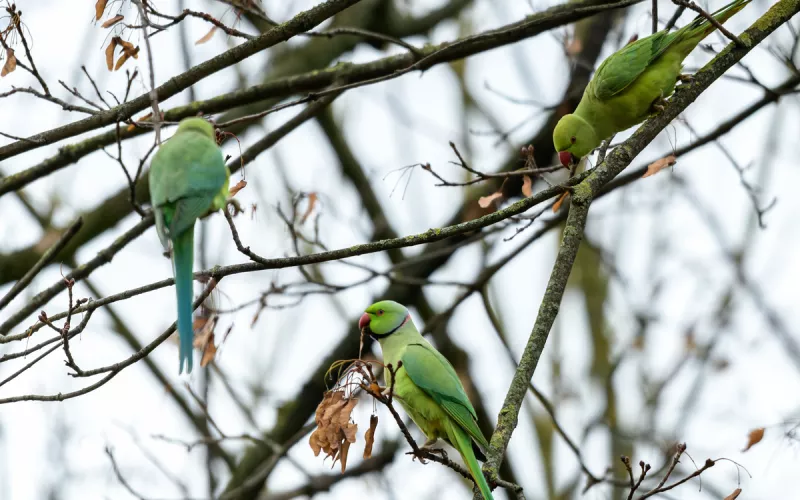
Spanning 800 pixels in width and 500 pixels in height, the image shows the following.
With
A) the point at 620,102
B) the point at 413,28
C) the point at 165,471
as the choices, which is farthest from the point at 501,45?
the point at 165,471

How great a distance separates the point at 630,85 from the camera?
4367 millimetres

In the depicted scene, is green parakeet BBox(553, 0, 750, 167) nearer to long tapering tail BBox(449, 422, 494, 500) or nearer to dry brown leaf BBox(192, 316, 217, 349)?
long tapering tail BBox(449, 422, 494, 500)

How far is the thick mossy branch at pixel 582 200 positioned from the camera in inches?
119

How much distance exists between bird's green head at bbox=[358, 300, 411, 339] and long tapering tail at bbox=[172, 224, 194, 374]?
6.12 feet

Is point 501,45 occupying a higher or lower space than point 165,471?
higher

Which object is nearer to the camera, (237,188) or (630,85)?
(237,188)

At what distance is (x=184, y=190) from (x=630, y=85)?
262cm

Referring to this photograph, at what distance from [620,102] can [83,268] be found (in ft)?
10.1

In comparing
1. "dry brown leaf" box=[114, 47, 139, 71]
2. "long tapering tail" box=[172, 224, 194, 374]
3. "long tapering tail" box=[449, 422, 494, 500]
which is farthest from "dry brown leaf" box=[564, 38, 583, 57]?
"long tapering tail" box=[172, 224, 194, 374]

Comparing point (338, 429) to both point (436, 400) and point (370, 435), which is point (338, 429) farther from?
point (436, 400)

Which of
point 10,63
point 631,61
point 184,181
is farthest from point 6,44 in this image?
point 631,61

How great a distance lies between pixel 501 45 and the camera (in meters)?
4.66

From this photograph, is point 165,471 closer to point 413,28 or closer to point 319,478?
point 319,478

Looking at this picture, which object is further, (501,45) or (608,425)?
(608,425)
